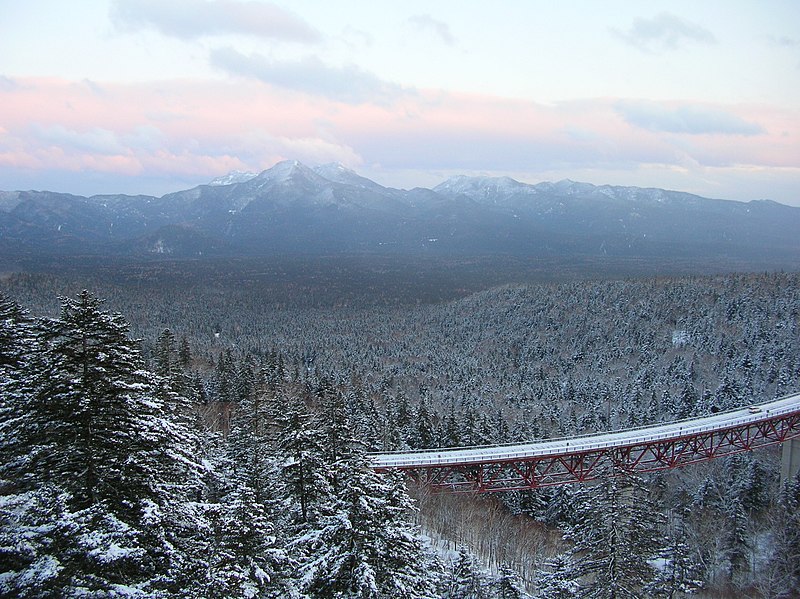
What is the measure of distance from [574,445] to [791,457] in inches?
1243

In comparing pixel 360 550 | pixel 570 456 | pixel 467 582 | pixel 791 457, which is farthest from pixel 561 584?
pixel 791 457

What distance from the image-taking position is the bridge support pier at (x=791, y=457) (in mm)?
60875

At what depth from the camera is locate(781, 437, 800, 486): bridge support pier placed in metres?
60.9

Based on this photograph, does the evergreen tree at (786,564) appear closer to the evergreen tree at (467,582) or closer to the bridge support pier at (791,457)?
the bridge support pier at (791,457)

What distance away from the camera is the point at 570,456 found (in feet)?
157

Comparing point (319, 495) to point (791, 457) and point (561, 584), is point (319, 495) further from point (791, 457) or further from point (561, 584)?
point (791, 457)

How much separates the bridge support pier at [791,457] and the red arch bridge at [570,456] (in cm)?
198

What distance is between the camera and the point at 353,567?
17.5 metres

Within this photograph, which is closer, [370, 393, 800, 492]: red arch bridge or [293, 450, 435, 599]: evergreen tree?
[293, 450, 435, 599]: evergreen tree

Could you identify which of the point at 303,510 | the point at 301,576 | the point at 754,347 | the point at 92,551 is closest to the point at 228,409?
the point at 303,510

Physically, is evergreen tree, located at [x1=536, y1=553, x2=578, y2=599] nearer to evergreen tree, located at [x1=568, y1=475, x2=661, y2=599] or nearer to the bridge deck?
evergreen tree, located at [x1=568, y1=475, x2=661, y2=599]

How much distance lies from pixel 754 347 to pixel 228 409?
346 ft

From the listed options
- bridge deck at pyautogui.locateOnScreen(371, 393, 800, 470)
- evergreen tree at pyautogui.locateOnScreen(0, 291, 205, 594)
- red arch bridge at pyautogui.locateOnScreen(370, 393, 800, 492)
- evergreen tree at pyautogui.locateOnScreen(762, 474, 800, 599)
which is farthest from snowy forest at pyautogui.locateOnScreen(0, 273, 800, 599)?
bridge deck at pyautogui.locateOnScreen(371, 393, 800, 470)

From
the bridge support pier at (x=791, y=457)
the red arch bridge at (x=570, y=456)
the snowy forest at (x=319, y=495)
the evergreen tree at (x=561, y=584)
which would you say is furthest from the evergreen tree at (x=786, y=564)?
the evergreen tree at (x=561, y=584)
